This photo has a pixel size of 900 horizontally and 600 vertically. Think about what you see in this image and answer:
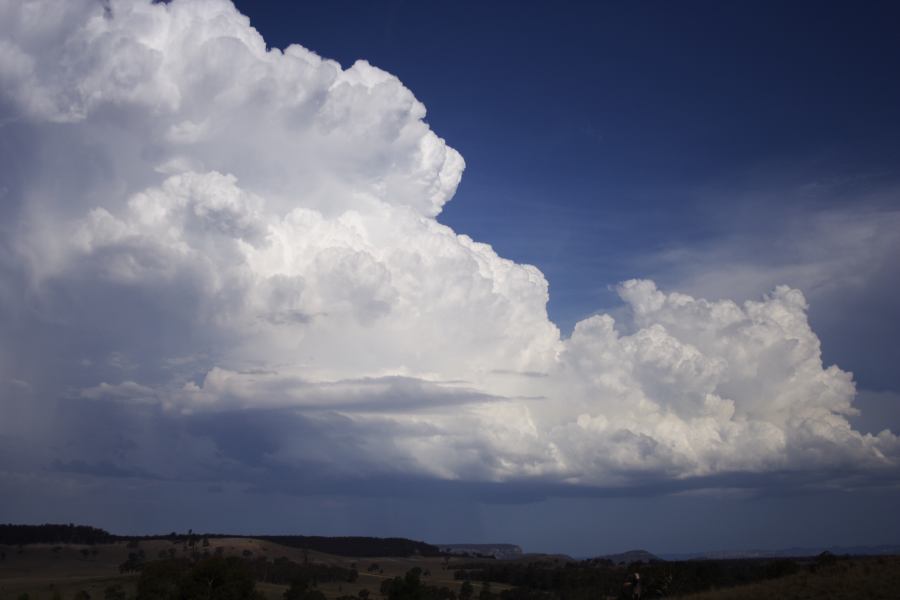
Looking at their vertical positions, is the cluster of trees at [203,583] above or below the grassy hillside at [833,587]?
below

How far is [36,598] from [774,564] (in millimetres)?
170435

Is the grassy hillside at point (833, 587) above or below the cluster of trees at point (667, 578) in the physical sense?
above

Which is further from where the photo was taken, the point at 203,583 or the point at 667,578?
the point at 203,583

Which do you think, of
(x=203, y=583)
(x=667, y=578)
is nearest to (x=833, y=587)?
(x=667, y=578)

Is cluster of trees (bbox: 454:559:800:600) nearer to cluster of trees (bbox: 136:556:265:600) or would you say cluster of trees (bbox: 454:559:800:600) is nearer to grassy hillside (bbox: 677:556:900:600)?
grassy hillside (bbox: 677:556:900:600)

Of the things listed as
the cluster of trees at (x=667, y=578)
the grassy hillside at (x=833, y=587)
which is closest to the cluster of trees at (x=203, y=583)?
the cluster of trees at (x=667, y=578)

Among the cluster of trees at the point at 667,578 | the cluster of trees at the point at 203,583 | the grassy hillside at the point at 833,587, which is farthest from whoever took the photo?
the cluster of trees at the point at 203,583

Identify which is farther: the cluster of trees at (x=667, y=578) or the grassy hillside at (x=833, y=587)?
the cluster of trees at (x=667, y=578)

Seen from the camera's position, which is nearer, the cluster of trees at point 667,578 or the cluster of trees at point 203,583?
the cluster of trees at point 667,578

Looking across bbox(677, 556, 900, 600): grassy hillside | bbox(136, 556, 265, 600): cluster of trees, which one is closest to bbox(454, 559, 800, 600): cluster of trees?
bbox(677, 556, 900, 600): grassy hillside

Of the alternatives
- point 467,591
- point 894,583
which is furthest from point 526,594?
point 894,583

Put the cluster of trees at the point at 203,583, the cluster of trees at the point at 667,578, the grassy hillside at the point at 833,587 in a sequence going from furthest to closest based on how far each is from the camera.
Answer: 1. the cluster of trees at the point at 203,583
2. the cluster of trees at the point at 667,578
3. the grassy hillside at the point at 833,587

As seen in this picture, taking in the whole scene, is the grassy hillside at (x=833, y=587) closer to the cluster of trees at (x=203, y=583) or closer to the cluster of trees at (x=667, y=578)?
the cluster of trees at (x=667, y=578)

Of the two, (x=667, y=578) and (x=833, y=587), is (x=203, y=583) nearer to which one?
(x=667, y=578)
